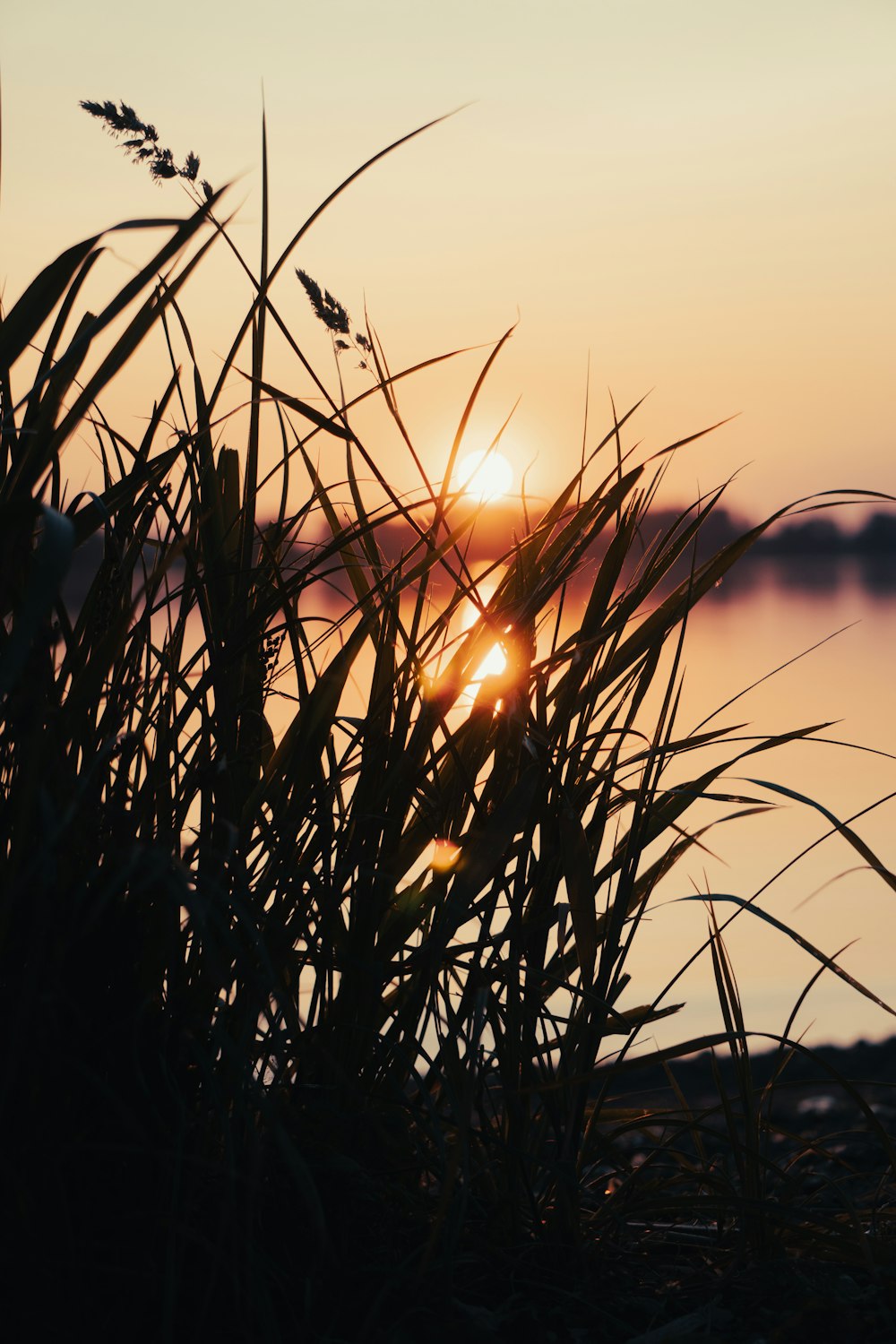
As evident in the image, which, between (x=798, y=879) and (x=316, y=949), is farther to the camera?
(x=798, y=879)

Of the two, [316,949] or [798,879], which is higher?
[798,879]

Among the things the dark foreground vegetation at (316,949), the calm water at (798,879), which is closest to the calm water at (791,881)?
the calm water at (798,879)

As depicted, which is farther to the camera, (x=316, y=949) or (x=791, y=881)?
(x=791, y=881)

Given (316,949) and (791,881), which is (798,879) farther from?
(316,949)

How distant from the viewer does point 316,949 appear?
108 centimetres

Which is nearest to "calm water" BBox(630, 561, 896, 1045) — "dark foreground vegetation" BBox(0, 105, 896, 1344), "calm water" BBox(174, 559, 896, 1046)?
"calm water" BBox(174, 559, 896, 1046)

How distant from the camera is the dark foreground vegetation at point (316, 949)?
89 cm

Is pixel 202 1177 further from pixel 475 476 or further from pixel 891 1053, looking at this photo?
pixel 891 1053

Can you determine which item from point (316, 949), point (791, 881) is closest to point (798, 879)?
point (791, 881)

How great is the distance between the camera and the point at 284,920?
107cm

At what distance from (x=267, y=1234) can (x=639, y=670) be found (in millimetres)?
699

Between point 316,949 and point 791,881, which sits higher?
point 791,881

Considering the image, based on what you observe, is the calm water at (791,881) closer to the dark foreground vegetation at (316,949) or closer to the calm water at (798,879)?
the calm water at (798,879)

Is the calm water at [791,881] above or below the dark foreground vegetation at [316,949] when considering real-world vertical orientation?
above
